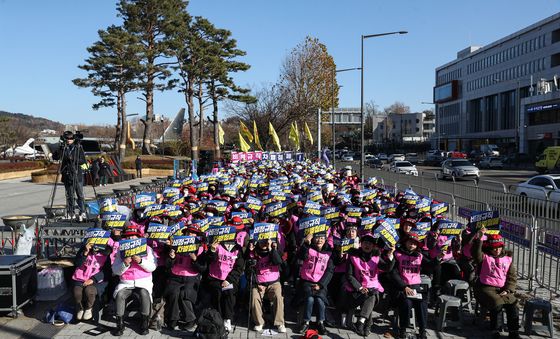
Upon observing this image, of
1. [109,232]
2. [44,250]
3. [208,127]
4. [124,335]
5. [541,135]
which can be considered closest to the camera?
[124,335]

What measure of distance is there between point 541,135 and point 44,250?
6596cm

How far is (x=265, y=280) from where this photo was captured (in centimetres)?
773

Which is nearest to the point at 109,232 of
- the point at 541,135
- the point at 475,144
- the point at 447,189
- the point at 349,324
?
the point at 349,324

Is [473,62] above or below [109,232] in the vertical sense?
above

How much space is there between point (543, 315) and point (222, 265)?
4448 mm

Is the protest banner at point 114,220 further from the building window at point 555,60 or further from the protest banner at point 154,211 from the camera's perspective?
the building window at point 555,60

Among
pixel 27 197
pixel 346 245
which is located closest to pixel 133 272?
→ pixel 346 245

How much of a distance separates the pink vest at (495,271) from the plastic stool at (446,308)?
1.60 feet

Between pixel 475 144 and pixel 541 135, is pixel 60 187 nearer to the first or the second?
pixel 541 135

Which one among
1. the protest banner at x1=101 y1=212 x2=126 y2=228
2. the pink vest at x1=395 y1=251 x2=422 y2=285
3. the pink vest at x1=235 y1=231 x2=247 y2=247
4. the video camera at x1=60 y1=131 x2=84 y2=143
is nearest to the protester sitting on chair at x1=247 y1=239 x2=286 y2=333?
the pink vest at x1=235 y1=231 x2=247 y2=247

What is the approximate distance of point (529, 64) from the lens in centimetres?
7725

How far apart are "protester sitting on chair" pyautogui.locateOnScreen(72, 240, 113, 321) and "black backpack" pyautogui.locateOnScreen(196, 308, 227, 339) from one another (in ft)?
5.71

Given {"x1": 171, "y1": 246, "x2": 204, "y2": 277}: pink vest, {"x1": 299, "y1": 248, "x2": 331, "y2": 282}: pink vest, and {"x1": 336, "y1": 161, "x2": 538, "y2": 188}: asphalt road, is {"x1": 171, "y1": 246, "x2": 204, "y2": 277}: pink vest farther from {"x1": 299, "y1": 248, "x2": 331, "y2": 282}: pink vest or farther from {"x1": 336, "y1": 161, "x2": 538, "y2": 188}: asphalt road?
{"x1": 336, "y1": 161, "x2": 538, "y2": 188}: asphalt road

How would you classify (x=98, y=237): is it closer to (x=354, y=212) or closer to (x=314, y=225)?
(x=314, y=225)
